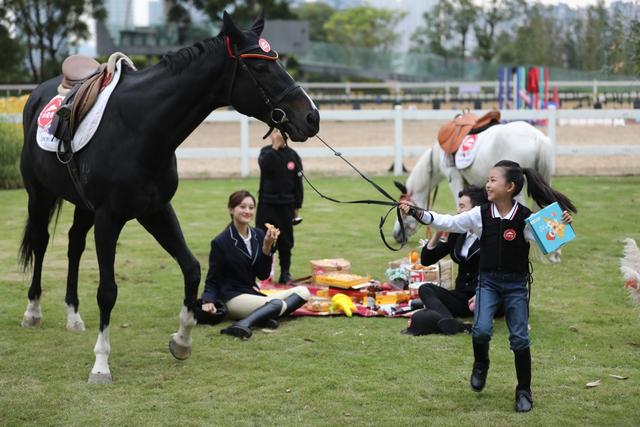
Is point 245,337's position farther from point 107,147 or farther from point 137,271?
point 137,271

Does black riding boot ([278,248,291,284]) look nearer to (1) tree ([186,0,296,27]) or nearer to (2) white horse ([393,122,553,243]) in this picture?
(2) white horse ([393,122,553,243])

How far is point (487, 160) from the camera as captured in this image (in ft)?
30.6

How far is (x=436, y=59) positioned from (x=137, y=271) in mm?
48659

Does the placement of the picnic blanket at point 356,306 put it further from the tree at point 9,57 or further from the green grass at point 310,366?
the tree at point 9,57

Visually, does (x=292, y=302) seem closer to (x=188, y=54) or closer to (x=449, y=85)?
(x=188, y=54)

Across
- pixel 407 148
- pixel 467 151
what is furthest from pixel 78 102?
pixel 407 148

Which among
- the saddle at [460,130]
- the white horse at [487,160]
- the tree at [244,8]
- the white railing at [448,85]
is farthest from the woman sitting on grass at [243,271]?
the tree at [244,8]

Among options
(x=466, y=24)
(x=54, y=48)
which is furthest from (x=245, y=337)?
(x=466, y=24)

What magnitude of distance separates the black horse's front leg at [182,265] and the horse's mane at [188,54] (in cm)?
94

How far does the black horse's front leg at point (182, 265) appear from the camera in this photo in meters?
6.07

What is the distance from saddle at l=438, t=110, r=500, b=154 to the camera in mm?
9625

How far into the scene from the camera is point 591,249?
10.1 metres

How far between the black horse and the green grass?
0.43 metres

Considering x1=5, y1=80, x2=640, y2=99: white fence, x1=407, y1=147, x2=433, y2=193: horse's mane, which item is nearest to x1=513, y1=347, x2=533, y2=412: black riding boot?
x1=407, y1=147, x2=433, y2=193: horse's mane
